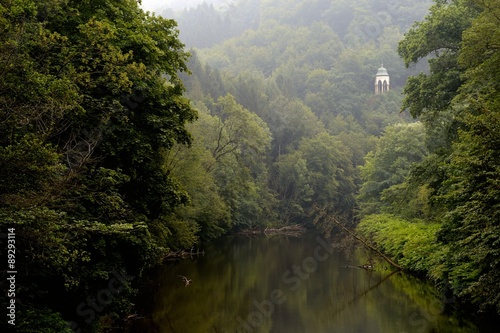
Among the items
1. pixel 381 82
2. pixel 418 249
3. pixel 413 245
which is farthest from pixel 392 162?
pixel 381 82

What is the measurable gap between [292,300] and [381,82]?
106170 mm

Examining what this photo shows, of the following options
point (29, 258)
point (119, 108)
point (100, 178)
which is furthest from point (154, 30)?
point (29, 258)

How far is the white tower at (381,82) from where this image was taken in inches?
4690

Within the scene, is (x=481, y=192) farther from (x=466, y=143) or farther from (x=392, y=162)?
(x=392, y=162)

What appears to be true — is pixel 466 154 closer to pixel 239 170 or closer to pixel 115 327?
pixel 115 327

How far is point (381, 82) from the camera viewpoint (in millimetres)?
119625

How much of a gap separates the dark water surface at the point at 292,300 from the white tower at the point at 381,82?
92.2 m

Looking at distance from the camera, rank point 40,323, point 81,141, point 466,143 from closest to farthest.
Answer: point 40,323 → point 81,141 → point 466,143

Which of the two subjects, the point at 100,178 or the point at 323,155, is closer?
the point at 100,178

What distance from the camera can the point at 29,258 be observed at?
10.2 m

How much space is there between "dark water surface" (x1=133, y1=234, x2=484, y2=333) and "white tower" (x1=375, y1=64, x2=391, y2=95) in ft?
302

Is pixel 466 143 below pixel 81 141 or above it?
above

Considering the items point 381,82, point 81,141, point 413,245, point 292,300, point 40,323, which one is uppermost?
point 381,82

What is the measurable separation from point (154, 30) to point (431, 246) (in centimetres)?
1582
